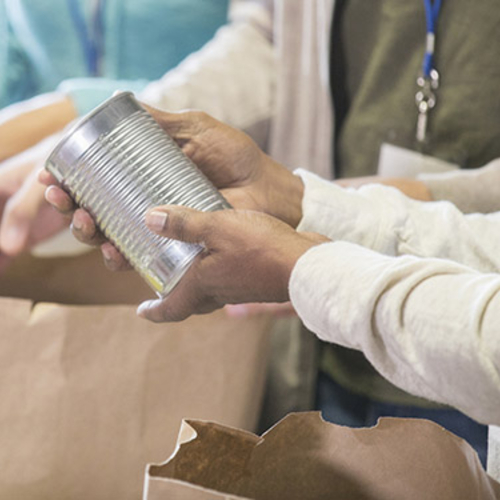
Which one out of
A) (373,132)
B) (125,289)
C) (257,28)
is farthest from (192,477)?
(257,28)

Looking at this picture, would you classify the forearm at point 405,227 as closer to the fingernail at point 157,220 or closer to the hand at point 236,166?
the hand at point 236,166

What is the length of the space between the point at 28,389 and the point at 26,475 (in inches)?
3.1

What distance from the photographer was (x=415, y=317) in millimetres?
520

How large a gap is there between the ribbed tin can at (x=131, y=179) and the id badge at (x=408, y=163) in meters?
0.43

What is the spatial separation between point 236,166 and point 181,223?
0.25m

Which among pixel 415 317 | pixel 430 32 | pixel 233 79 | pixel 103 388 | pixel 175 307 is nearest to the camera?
pixel 415 317

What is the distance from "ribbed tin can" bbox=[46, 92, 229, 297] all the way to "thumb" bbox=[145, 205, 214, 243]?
0.06 ft

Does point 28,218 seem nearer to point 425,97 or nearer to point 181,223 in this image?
point 181,223

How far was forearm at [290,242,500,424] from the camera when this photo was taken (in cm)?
50

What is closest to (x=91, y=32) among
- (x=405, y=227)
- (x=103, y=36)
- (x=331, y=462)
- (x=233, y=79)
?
(x=103, y=36)

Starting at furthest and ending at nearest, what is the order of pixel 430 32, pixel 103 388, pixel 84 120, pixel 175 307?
pixel 430 32 → pixel 103 388 → pixel 175 307 → pixel 84 120

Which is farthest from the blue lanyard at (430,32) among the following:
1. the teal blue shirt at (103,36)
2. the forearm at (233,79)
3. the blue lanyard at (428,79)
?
the teal blue shirt at (103,36)

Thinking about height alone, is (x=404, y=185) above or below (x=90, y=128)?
below

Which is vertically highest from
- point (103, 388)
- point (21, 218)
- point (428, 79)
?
point (428, 79)
